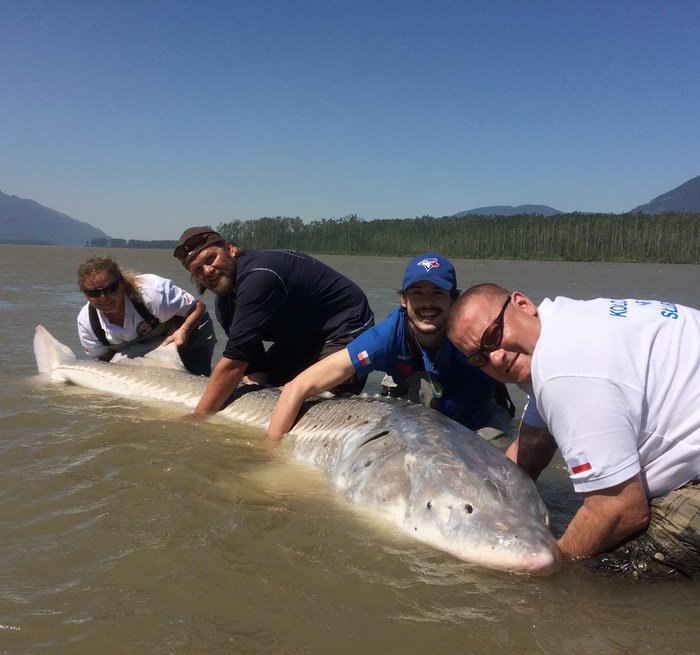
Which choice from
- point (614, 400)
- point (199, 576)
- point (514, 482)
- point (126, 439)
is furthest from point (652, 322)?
point (126, 439)

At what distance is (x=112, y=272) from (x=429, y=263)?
3.11 m

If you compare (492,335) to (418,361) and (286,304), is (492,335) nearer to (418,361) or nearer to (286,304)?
(418,361)

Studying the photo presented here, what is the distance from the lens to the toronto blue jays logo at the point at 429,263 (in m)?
3.98

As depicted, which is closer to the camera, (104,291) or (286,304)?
(286,304)

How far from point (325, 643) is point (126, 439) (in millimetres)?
2847

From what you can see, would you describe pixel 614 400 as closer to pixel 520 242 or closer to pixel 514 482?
pixel 514 482

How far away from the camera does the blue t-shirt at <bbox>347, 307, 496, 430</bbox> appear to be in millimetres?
4203

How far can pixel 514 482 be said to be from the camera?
3.03 m

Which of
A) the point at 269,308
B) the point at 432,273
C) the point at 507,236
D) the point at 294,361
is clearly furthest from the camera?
the point at 507,236

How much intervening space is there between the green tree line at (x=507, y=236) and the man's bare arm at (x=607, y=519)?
203ft

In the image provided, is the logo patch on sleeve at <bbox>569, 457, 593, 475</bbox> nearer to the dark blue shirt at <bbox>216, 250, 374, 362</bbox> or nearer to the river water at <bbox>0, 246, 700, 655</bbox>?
the river water at <bbox>0, 246, 700, 655</bbox>

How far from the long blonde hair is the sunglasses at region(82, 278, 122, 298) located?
65mm

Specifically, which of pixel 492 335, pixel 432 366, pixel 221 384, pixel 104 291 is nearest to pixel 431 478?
pixel 492 335

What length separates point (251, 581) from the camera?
8.23ft
